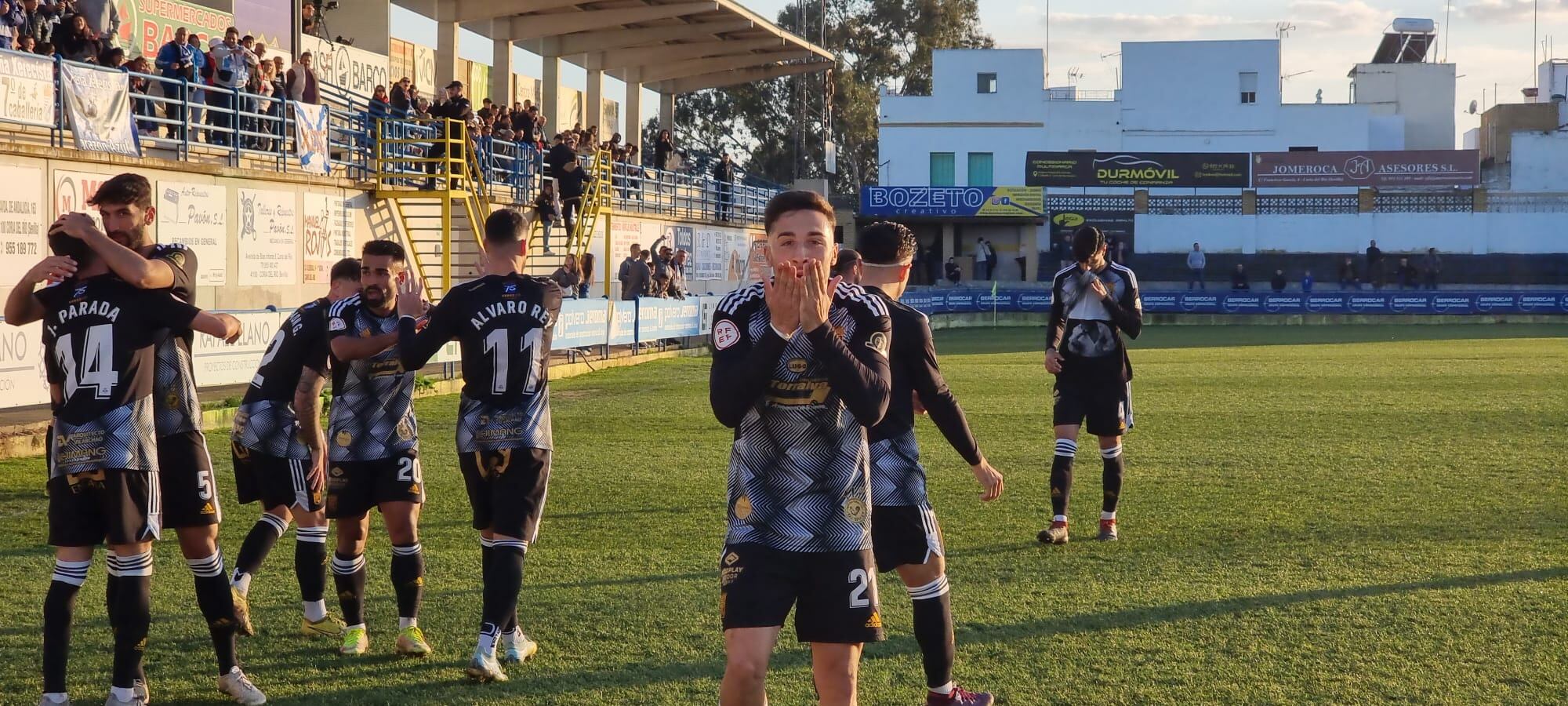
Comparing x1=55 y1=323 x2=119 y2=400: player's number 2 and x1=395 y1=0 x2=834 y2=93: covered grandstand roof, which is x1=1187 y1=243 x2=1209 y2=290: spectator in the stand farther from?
x1=55 y1=323 x2=119 y2=400: player's number 2

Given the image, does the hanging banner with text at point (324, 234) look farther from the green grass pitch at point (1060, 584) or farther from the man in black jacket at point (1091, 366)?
the man in black jacket at point (1091, 366)

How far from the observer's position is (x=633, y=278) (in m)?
27.8

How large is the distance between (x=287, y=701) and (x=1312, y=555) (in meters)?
5.87

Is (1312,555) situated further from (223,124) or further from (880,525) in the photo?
(223,124)

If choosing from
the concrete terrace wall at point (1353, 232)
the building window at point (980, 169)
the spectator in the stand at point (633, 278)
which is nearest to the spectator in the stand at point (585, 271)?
the spectator in the stand at point (633, 278)

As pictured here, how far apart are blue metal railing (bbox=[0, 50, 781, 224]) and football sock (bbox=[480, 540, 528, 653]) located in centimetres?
1152

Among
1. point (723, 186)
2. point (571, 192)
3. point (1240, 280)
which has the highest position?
point (723, 186)

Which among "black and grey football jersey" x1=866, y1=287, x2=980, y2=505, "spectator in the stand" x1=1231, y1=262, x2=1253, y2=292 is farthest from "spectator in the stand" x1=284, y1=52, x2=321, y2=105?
"spectator in the stand" x1=1231, y1=262, x2=1253, y2=292

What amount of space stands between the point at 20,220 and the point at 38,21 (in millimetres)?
3040

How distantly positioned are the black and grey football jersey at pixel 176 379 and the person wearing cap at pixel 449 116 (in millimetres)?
18722

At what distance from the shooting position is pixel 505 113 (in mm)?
28891

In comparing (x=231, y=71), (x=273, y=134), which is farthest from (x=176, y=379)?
(x=273, y=134)

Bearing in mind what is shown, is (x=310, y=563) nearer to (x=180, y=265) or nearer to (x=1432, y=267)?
(x=180, y=265)

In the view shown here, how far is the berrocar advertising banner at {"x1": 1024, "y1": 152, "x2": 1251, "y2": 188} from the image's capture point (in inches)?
2192
